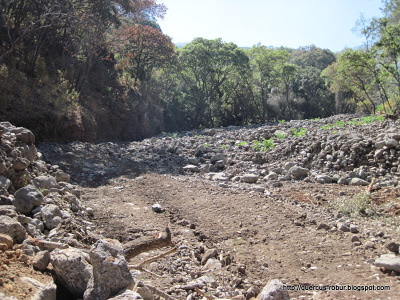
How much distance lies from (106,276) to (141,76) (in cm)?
2454

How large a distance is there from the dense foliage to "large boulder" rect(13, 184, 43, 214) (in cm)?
719

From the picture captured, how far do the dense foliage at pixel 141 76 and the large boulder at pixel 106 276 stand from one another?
9.58 meters

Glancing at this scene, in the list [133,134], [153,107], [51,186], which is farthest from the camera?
[153,107]

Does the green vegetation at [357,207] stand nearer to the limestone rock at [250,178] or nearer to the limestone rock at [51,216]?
the limestone rock at [250,178]

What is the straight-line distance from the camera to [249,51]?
33.5 meters

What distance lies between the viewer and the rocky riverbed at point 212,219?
114 inches

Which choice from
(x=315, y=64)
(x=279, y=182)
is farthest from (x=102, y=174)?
(x=315, y=64)

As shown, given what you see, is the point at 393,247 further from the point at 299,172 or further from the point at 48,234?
the point at 299,172

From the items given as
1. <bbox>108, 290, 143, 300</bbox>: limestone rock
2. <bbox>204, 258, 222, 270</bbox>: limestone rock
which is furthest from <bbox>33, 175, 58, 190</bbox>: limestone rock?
<bbox>108, 290, 143, 300</bbox>: limestone rock

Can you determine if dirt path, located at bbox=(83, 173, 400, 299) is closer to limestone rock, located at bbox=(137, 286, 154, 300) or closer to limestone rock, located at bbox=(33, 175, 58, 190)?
limestone rock, located at bbox=(137, 286, 154, 300)

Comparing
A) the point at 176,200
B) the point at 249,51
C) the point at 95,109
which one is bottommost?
the point at 176,200

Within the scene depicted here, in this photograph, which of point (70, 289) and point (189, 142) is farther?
point (189, 142)

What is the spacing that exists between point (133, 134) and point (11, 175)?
643 inches

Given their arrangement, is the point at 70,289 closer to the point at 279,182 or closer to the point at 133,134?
the point at 279,182
